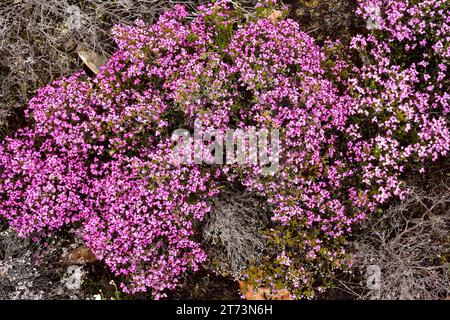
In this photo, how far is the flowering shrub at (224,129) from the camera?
14.9 ft

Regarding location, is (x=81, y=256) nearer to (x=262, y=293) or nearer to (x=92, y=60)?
(x=262, y=293)

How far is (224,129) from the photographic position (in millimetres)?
4633

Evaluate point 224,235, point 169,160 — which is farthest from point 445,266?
point 169,160

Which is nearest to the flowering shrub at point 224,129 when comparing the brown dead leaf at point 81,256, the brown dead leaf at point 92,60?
the brown dead leaf at point 81,256

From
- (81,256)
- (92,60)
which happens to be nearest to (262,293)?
(81,256)

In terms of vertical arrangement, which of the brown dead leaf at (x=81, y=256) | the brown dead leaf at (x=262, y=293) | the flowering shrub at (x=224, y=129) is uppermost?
the flowering shrub at (x=224, y=129)

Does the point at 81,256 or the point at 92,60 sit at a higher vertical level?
the point at 92,60

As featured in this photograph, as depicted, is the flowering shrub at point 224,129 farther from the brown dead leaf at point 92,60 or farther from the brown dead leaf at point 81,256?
the brown dead leaf at point 92,60

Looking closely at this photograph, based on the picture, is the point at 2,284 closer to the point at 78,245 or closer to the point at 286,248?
the point at 78,245

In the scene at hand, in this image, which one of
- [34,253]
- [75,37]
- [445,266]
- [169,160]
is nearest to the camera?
[169,160]

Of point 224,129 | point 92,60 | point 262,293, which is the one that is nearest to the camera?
point 224,129

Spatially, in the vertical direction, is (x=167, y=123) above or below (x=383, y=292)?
above

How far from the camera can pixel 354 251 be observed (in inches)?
195

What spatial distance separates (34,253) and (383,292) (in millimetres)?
4061
